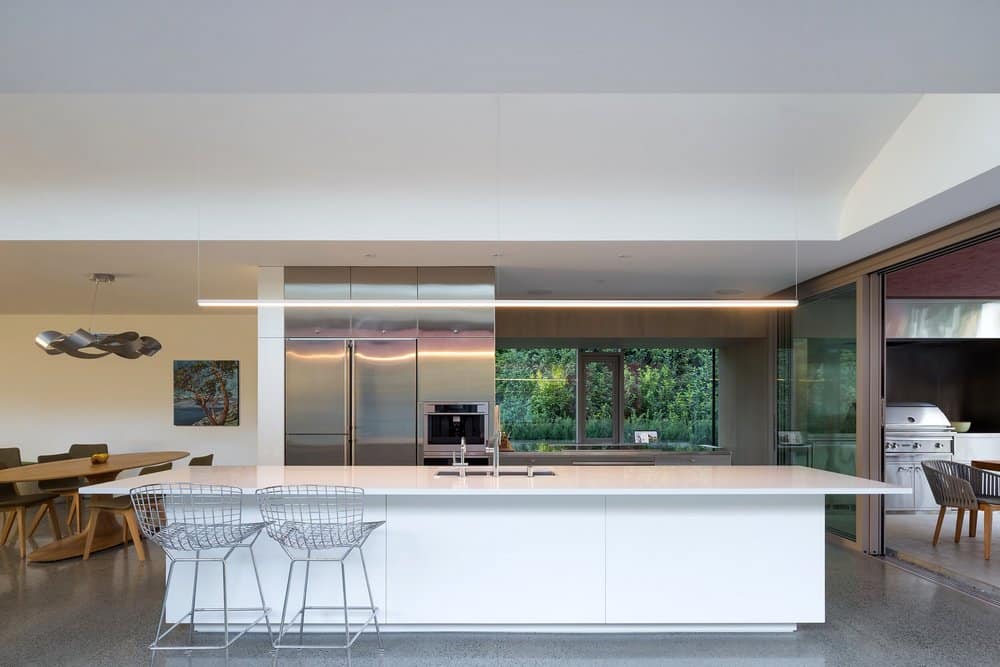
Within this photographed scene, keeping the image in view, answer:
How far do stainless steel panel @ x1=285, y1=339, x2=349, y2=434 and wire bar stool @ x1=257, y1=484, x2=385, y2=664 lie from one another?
245cm

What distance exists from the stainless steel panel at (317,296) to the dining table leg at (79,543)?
225cm

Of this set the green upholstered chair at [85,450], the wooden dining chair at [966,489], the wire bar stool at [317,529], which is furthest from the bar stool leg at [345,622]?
the green upholstered chair at [85,450]

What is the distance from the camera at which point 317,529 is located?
12.5 feet

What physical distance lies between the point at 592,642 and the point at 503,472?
3.84ft

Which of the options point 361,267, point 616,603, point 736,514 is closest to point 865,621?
point 736,514

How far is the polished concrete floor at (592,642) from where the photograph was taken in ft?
12.5

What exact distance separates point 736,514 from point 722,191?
2.27 m

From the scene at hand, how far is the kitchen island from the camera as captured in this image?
419 centimetres

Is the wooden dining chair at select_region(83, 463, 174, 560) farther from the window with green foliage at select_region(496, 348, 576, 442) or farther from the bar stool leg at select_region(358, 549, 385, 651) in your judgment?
the window with green foliage at select_region(496, 348, 576, 442)

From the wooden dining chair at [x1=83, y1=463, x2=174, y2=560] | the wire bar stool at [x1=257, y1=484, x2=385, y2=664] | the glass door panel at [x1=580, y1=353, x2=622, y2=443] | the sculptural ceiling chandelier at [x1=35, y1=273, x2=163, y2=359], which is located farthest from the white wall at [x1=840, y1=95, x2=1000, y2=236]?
the sculptural ceiling chandelier at [x1=35, y1=273, x2=163, y2=359]

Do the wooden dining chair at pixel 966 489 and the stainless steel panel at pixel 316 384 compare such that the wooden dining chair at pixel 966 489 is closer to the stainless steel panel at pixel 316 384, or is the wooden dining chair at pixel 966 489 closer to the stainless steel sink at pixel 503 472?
the stainless steel sink at pixel 503 472

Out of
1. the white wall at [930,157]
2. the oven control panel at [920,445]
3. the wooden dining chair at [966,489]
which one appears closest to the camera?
the white wall at [930,157]

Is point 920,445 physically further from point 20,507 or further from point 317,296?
point 20,507

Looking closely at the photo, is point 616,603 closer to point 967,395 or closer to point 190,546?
point 190,546
